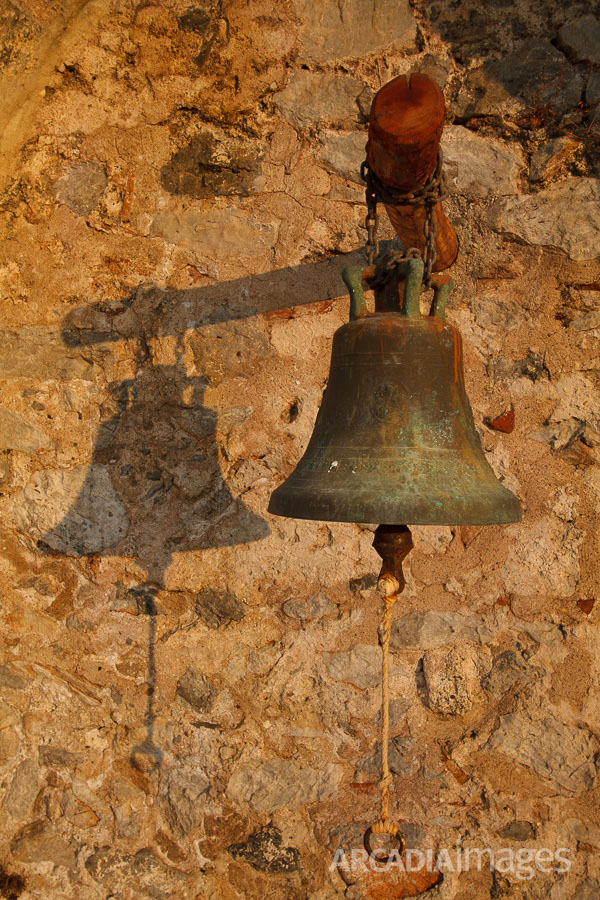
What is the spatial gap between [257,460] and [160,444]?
29 centimetres

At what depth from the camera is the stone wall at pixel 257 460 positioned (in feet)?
6.42

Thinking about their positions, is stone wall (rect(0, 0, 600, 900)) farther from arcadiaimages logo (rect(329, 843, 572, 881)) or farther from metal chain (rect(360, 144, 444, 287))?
metal chain (rect(360, 144, 444, 287))

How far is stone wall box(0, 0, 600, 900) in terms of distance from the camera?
6.42ft

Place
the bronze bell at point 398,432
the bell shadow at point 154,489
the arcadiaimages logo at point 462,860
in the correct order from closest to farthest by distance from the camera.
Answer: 1. the bronze bell at point 398,432
2. the arcadiaimages logo at point 462,860
3. the bell shadow at point 154,489

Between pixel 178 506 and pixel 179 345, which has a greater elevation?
pixel 179 345

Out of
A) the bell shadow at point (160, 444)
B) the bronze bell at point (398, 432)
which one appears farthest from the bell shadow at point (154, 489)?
the bronze bell at point (398, 432)

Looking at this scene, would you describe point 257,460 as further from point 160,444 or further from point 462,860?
point 462,860

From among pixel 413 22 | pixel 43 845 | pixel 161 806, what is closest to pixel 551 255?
pixel 413 22

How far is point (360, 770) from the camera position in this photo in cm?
198

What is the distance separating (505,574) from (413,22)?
1644 mm

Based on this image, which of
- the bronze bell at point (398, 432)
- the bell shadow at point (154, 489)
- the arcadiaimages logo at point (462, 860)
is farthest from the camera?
the bell shadow at point (154, 489)

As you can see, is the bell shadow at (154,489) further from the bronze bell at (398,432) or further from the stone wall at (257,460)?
the bronze bell at (398,432)

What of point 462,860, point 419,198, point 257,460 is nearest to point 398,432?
point 419,198

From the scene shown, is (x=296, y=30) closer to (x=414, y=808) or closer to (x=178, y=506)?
(x=178, y=506)
